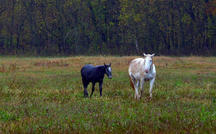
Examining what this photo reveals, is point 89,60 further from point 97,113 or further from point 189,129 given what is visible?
point 189,129

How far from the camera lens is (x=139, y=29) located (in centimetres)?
5097

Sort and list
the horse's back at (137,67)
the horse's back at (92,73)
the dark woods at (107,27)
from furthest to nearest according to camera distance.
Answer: the dark woods at (107,27), the horse's back at (92,73), the horse's back at (137,67)

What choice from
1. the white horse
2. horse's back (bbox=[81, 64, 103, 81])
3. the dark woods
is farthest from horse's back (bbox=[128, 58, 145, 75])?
the dark woods

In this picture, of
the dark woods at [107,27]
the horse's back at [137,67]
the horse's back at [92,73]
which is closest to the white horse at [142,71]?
the horse's back at [137,67]

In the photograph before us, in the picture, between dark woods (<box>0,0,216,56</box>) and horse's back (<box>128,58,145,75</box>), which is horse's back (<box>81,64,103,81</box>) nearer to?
horse's back (<box>128,58,145,75</box>)

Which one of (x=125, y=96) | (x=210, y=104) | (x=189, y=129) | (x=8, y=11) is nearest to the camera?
(x=189, y=129)

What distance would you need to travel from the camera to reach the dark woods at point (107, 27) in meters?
51.1

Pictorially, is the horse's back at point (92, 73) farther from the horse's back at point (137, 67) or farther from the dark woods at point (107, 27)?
the dark woods at point (107, 27)

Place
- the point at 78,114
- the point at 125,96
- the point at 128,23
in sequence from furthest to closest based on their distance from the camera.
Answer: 1. the point at 128,23
2. the point at 125,96
3. the point at 78,114

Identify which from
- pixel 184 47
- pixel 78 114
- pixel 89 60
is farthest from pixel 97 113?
pixel 184 47

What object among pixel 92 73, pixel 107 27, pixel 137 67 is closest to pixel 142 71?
pixel 137 67

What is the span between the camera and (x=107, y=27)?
56594mm

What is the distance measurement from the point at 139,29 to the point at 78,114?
42537 mm

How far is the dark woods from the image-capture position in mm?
51119
